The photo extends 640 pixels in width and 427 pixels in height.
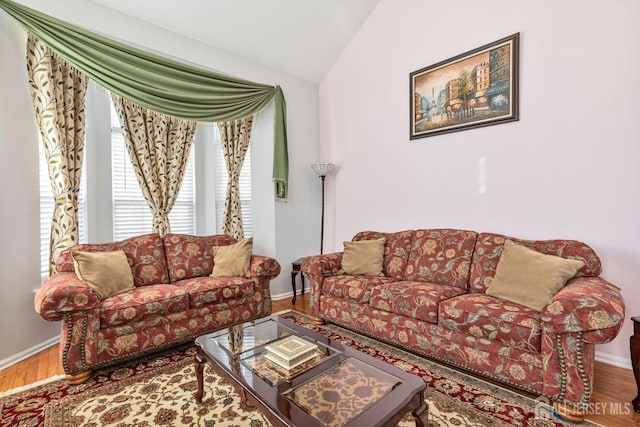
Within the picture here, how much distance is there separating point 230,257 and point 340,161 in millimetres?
2020

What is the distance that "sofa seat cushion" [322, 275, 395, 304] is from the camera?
2.75m

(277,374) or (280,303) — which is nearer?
(277,374)

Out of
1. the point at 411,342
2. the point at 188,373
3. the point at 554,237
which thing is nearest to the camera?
the point at 188,373

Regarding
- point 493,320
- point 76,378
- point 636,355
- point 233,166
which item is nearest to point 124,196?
point 233,166

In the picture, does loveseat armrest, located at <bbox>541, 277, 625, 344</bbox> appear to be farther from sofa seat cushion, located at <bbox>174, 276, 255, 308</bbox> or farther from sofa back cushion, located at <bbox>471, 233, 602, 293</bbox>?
sofa seat cushion, located at <bbox>174, 276, 255, 308</bbox>

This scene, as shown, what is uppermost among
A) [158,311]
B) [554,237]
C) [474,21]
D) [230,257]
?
[474,21]

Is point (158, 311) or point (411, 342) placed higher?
point (158, 311)

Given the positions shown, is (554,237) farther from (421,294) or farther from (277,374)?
(277,374)

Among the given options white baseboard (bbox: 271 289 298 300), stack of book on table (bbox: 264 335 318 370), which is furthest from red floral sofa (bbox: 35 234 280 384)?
stack of book on table (bbox: 264 335 318 370)

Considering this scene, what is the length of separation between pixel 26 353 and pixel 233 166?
262 centimetres

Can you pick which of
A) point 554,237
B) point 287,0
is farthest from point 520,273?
point 287,0

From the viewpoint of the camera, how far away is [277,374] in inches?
57.5

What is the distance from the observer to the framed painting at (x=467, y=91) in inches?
110

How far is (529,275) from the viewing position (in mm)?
2170
